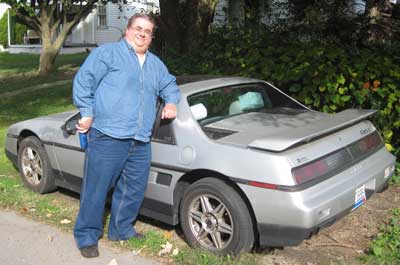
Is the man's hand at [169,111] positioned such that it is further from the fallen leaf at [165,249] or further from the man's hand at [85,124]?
the fallen leaf at [165,249]

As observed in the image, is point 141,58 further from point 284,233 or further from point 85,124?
point 284,233

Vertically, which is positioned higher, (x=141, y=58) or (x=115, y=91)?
(x=141, y=58)

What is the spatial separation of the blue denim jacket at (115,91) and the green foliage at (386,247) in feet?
6.31

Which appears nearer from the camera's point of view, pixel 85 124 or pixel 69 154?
pixel 85 124

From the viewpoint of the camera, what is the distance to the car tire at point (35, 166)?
548 cm

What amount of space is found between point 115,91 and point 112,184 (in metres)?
0.77

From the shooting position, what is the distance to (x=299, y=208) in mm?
3543

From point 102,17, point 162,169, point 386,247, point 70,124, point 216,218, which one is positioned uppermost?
point 102,17

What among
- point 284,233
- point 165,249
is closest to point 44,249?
point 165,249

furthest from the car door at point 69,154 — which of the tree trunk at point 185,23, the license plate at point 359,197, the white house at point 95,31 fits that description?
the white house at point 95,31

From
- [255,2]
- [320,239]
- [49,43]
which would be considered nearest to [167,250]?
[320,239]

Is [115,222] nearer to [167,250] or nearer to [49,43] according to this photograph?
[167,250]

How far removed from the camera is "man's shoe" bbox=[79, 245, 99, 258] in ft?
13.6

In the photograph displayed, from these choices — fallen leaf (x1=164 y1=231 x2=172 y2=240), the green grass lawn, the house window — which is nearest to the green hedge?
fallen leaf (x1=164 y1=231 x2=172 y2=240)
